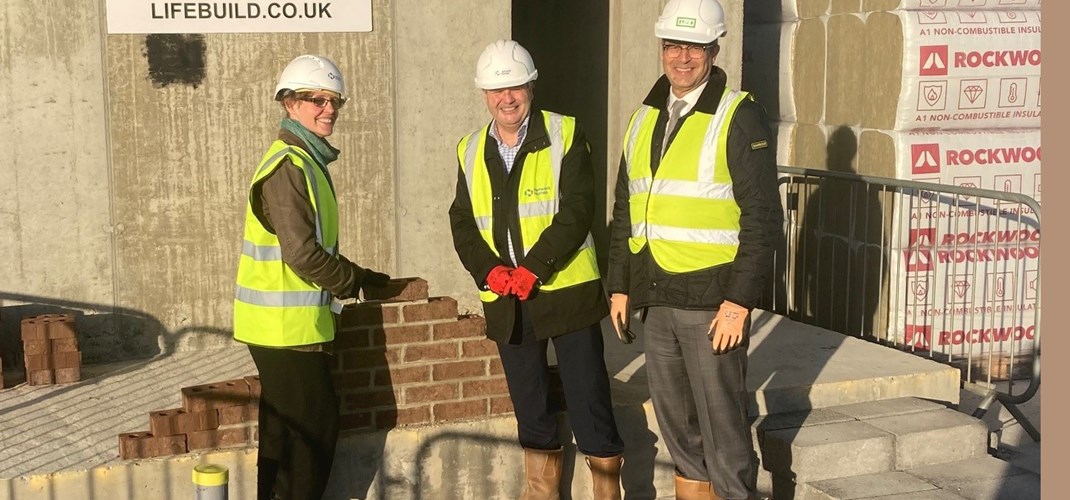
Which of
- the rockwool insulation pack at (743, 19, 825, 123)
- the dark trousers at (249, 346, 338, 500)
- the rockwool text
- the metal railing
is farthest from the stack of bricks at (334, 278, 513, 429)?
the rockwool insulation pack at (743, 19, 825, 123)

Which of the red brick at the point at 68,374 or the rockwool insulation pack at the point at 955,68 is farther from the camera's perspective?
the rockwool insulation pack at the point at 955,68

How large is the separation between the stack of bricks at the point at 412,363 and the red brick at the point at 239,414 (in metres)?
0.39

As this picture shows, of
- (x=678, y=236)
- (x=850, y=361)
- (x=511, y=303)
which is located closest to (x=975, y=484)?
(x=850, y=361)

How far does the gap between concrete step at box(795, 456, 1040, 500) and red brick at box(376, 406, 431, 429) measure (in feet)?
6.11

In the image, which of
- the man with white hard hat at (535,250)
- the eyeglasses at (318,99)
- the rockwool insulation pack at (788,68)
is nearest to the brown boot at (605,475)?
the man with white hard hat at (535,250)

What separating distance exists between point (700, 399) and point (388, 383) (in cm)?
147

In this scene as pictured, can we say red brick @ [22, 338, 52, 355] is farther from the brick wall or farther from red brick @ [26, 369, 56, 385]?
the brick wall

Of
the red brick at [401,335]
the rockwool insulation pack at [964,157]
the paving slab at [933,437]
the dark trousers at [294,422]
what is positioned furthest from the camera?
the rockwool insulation pack at [964,157]

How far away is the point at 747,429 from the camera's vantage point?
524cm

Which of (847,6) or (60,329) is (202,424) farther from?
(847,6)

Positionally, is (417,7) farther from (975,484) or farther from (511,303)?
(975,484)

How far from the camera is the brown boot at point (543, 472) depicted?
18.2 ft

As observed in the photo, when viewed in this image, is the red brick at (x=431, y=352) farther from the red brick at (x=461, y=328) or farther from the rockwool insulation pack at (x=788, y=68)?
the rockwool insulation pack at (x=788, y=68)

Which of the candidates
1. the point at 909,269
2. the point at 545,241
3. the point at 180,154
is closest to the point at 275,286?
the point at 545,241
